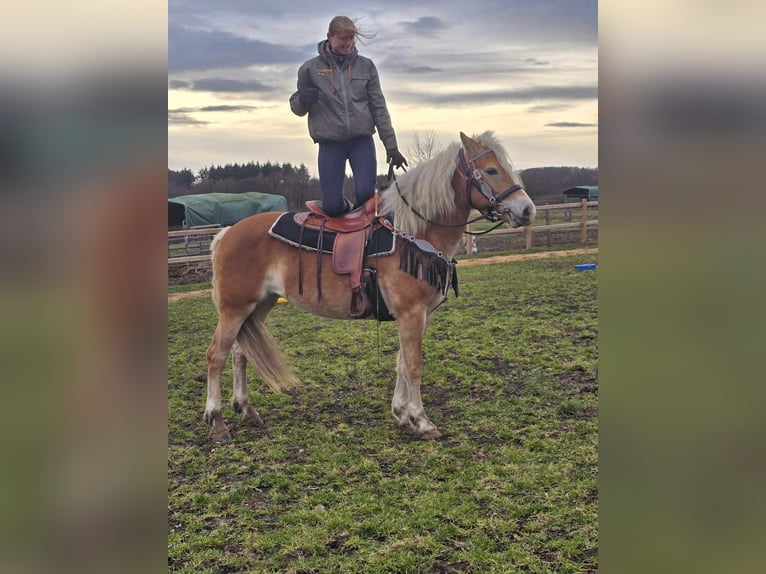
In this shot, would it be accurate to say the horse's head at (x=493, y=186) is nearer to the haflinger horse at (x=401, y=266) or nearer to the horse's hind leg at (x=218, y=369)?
the haflinger horse at (x=401, y=266)

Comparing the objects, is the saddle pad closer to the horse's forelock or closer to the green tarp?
the horse's forelock

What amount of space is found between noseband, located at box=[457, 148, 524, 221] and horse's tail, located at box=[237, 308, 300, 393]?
1.54 metres

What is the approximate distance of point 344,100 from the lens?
320cm

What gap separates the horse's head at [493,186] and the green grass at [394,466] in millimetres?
1316

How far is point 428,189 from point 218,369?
168 cm

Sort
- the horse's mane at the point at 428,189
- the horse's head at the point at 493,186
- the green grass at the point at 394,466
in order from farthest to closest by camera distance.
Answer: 1. the horse's mane at the point at 428,189
2. the horse's head at the point at 493,186
3. the green grass at the point at 394,466

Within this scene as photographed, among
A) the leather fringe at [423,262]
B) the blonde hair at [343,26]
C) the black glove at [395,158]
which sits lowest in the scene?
the leather fringe at [423,262]

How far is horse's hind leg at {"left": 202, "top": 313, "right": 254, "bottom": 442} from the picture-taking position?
139 inches

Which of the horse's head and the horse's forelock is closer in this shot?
the horse's head

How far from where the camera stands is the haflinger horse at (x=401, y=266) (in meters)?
3.31

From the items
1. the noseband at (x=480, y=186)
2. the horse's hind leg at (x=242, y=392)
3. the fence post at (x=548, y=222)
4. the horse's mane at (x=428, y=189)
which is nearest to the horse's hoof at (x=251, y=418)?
the horse's hind leg at (x=242, y=392)

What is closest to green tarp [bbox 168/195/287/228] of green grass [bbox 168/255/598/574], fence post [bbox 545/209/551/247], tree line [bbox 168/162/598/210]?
tree line [bbox 168/162/598/210]
